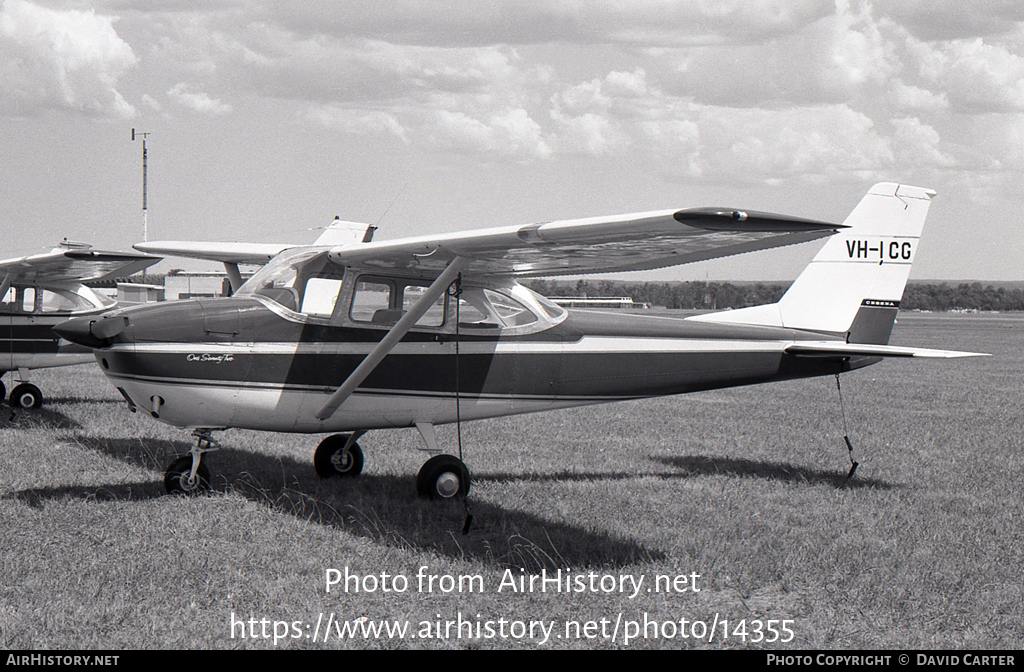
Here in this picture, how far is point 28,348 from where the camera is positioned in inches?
561

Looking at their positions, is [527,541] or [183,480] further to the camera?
[183,480]

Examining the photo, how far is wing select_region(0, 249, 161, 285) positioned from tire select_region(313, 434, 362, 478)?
511cm

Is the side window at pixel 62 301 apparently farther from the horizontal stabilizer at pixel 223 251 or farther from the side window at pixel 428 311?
the side window at pixel 428 311

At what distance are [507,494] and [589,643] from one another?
11.2ft

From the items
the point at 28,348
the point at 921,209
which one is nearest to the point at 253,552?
the point at 921,209

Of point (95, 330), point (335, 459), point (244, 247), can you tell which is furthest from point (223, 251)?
point (95, 330)

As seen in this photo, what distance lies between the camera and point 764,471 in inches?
373

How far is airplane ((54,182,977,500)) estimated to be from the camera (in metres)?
6.83

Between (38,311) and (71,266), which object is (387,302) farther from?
(38,311)

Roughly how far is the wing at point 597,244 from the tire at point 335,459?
2.14 metres

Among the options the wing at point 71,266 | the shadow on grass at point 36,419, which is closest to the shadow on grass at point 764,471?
the wing at point 71,266

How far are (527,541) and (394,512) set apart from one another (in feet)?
4.45

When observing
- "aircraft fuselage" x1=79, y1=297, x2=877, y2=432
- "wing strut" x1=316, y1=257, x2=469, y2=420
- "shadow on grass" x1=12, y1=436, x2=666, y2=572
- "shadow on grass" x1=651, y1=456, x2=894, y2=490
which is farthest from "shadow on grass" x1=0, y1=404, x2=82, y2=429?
"shadow on grass" x1=651, y1=456, x2=894, y2=490

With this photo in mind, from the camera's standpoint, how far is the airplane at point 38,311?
44.7ft
